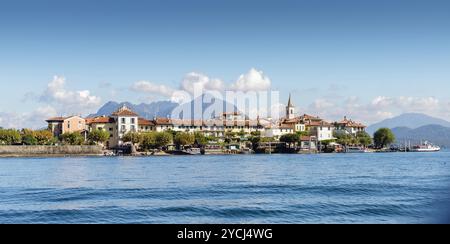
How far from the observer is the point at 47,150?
73938mm

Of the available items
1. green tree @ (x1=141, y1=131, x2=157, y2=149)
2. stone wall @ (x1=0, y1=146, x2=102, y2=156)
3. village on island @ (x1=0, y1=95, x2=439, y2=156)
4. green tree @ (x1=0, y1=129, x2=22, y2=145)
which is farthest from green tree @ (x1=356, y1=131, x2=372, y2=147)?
green tree @ (x1=0, y1=129, x2=22, y2=145)

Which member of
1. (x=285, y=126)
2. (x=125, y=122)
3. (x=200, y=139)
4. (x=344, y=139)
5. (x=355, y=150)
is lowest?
(x=355, y=150)

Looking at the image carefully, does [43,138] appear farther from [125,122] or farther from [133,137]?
[125,122]

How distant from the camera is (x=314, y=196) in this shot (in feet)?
57.0

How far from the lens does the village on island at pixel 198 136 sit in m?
80.4

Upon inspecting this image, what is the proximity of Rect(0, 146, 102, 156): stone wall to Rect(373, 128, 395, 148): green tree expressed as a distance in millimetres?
58717

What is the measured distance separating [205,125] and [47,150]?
32.2m

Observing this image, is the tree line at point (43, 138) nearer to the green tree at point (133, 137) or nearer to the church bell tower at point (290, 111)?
the green tree at point (133, 137)

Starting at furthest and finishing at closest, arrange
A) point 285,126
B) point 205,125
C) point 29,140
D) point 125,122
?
point 285,126 < point 205,125 < point 125,122 < point 29,140

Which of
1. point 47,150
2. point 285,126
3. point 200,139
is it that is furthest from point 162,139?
point 285,126

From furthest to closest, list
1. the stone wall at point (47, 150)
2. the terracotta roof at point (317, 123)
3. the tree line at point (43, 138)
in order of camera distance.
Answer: the terracotta roof at point (317, 123) → the tree line at point (43, 138) → the stone wall at point (47, 150)

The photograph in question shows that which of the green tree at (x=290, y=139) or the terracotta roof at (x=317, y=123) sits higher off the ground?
the terracotta roof at (x=317, y=123)

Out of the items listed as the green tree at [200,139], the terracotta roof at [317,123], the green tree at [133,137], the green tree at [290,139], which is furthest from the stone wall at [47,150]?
the terracotta roof at [317,123]
